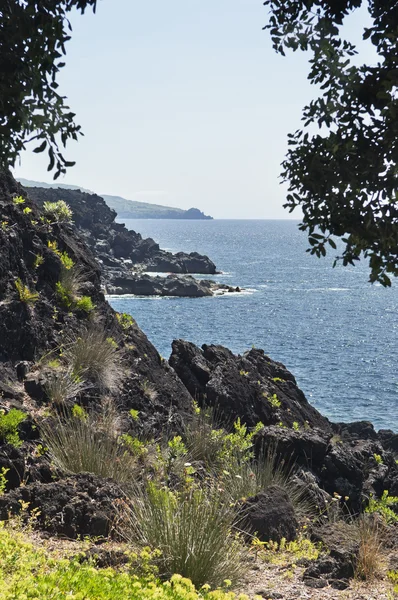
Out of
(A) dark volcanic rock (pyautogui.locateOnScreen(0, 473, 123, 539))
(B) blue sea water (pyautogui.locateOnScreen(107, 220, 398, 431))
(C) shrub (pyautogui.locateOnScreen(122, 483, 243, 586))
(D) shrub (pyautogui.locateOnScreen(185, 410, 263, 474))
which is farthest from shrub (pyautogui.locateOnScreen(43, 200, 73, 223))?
(B) blue sea water (pyautogui.locateOnScreen(107, 220, 398, 431))

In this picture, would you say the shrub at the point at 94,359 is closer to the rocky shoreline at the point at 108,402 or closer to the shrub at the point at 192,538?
the rocky shoreline at the point at 108,402

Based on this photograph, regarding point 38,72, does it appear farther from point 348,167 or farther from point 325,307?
point 325,307

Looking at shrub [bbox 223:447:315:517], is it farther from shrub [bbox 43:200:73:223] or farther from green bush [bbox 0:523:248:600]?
shrub [bbox 43:200:73:223]

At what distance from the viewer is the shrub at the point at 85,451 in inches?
294

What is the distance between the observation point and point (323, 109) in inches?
221

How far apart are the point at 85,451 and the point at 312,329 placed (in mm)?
54736

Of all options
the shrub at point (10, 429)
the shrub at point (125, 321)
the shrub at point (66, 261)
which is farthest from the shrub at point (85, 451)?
the shrub at point (125, 321)

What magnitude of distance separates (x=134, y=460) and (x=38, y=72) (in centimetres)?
462

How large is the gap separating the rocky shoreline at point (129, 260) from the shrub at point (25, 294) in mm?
45376

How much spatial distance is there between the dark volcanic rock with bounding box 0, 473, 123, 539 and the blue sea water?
2513cm

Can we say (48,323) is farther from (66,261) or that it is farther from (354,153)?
(354,153)

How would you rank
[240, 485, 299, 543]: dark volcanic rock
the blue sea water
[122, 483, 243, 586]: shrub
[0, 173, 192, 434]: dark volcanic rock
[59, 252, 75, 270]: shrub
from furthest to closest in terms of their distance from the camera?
the blue sea water, [59, 252, 75, 270]: shrub, [0, 173, 192, 434]: dark volcanic rock, [240, 485, 299, 543]: dark volcanic rock, [122, 483, 243, 586]: shrub

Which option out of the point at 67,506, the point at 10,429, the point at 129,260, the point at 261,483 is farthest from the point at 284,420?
the point at 129,260

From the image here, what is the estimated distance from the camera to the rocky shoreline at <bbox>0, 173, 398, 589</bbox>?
22.0 feet
